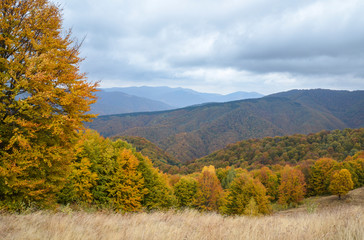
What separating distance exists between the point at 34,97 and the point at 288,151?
413 feet

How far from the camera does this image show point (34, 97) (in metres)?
7.96

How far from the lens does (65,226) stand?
15.4ft

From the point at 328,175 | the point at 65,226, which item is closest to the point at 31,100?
the point at 65,226

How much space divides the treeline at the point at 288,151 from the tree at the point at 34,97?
91.9m

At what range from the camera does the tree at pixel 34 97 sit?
8.34m

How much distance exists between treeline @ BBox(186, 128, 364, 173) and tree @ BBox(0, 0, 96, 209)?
9190 cm

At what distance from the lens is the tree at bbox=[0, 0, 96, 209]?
8.34 m

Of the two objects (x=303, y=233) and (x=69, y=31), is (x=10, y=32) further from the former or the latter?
(x=303, y=233)

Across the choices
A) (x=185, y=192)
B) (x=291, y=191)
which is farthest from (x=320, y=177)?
(x=185, y=192)

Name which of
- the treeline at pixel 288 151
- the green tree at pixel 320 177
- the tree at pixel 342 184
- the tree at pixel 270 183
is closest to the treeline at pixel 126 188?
the tree at pixel 342 184

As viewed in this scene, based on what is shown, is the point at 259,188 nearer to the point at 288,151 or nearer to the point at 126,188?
the point at 126,188

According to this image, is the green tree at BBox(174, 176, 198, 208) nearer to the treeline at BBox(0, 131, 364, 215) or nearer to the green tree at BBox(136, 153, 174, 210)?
the treeline at BBox(0, 131, 364, 215)

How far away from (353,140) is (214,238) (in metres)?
132

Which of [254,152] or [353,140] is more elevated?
[353,140]
